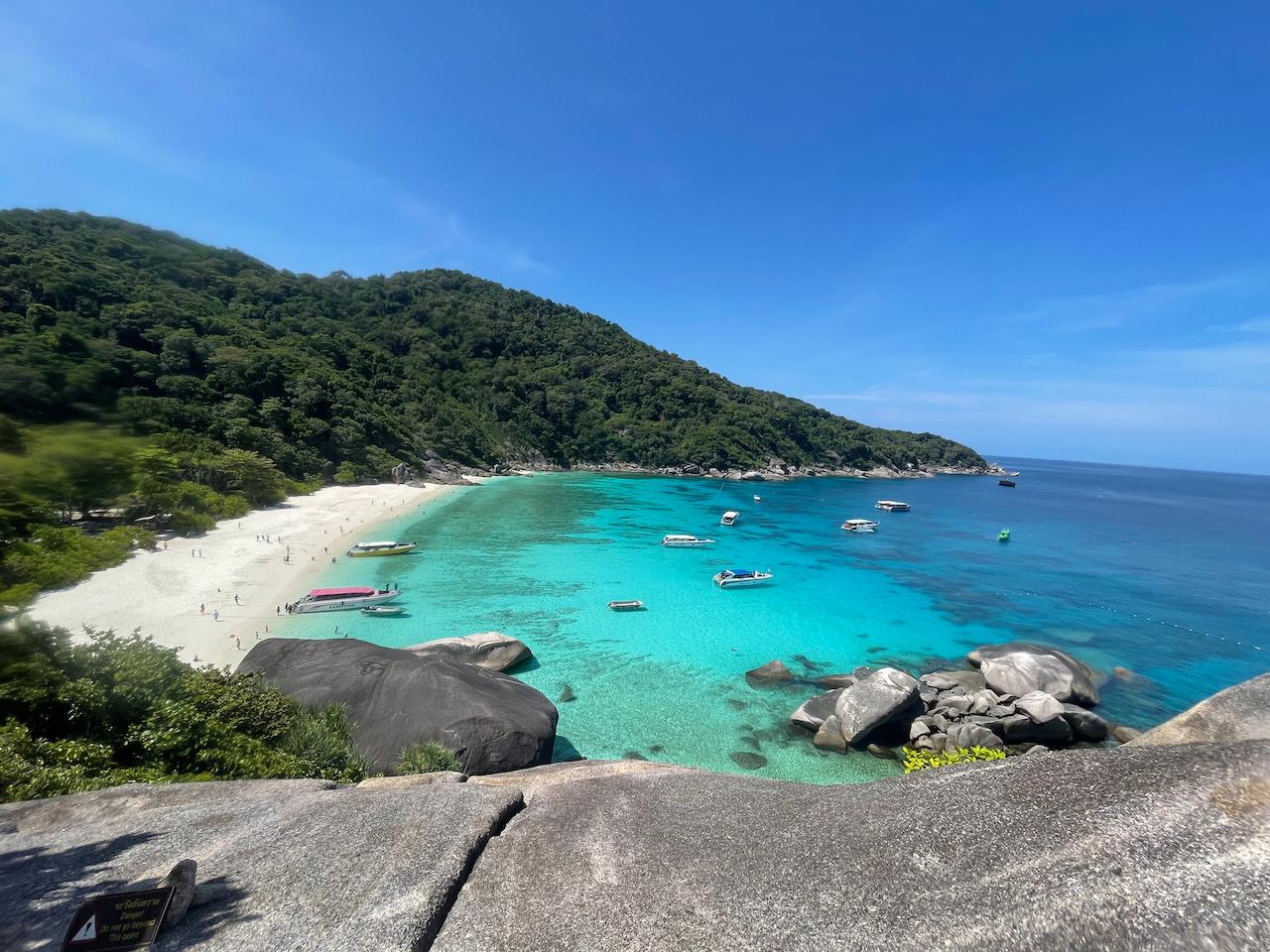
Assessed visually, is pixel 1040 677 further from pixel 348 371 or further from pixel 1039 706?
pixel 348 371

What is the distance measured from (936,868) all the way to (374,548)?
40557 mm

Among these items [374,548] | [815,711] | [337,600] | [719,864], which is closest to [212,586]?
[337,600]

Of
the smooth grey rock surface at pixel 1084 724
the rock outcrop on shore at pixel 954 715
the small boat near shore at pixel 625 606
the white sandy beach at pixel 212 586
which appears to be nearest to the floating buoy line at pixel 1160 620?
the rock outcrop on shore at pixel 954 715

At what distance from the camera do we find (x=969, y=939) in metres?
4.42

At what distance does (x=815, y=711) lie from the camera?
18766 millimetres

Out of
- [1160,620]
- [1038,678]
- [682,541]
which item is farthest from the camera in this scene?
[682,541]

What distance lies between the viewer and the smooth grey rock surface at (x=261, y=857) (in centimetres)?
516

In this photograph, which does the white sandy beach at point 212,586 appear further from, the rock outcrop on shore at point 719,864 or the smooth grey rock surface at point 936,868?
the smooth grey rock surface at point 936,868

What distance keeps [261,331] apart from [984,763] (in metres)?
105

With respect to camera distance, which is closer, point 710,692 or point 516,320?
point 710,692

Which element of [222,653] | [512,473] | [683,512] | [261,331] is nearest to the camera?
[222,653]

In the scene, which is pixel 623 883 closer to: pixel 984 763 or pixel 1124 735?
pixel 984 763

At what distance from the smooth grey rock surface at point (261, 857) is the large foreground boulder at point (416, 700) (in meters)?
5.01

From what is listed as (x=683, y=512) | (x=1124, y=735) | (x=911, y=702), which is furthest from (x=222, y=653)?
(x=683, y=512)
